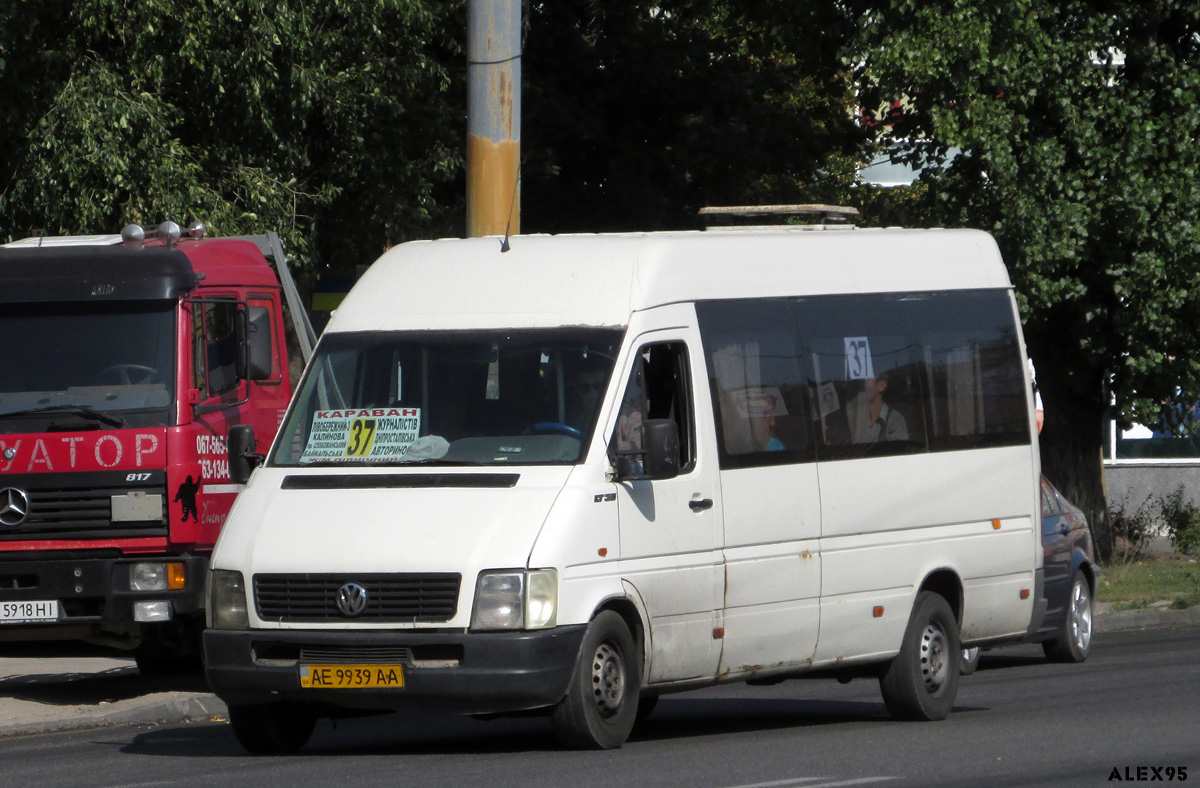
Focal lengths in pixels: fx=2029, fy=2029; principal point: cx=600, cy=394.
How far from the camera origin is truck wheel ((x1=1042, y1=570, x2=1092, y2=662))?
1556cm

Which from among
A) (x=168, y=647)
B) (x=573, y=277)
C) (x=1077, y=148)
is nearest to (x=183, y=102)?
(x=168, y=647)

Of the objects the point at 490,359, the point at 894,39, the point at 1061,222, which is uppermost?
the point at 894,39

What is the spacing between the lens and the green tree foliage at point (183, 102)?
1767cm

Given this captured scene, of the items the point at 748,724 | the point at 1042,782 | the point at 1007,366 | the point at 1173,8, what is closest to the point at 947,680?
the point at 748,724

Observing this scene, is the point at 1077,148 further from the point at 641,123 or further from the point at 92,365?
the point at 92,365

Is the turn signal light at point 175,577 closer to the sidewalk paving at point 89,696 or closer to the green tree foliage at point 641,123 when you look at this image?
the sidewalk paving at point 89,696

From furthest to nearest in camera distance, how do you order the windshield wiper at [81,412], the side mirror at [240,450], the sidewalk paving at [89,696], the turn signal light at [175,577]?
the turn signal light at [175,577], the windshield wiper at [81,412], the sidewalk paving at [89,696], the side mirror at [240,450]

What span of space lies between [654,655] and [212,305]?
4590 millimetres

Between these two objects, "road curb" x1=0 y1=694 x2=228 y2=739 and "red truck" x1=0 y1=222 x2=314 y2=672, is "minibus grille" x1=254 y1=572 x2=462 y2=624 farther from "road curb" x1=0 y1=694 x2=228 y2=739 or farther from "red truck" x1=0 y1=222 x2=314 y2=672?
"red truck" x1=0 y1=222 x2=314 y2=672

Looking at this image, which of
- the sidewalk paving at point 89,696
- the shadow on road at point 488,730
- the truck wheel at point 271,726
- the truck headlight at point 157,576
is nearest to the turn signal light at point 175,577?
the truck headlight at point 157,576

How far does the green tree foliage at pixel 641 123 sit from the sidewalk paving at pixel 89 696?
1207 centimetres

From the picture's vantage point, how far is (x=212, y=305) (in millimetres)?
13031

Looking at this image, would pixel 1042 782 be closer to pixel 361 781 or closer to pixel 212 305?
pixel 361 781

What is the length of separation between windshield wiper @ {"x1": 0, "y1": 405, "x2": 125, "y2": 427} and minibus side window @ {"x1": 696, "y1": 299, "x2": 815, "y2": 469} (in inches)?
163
